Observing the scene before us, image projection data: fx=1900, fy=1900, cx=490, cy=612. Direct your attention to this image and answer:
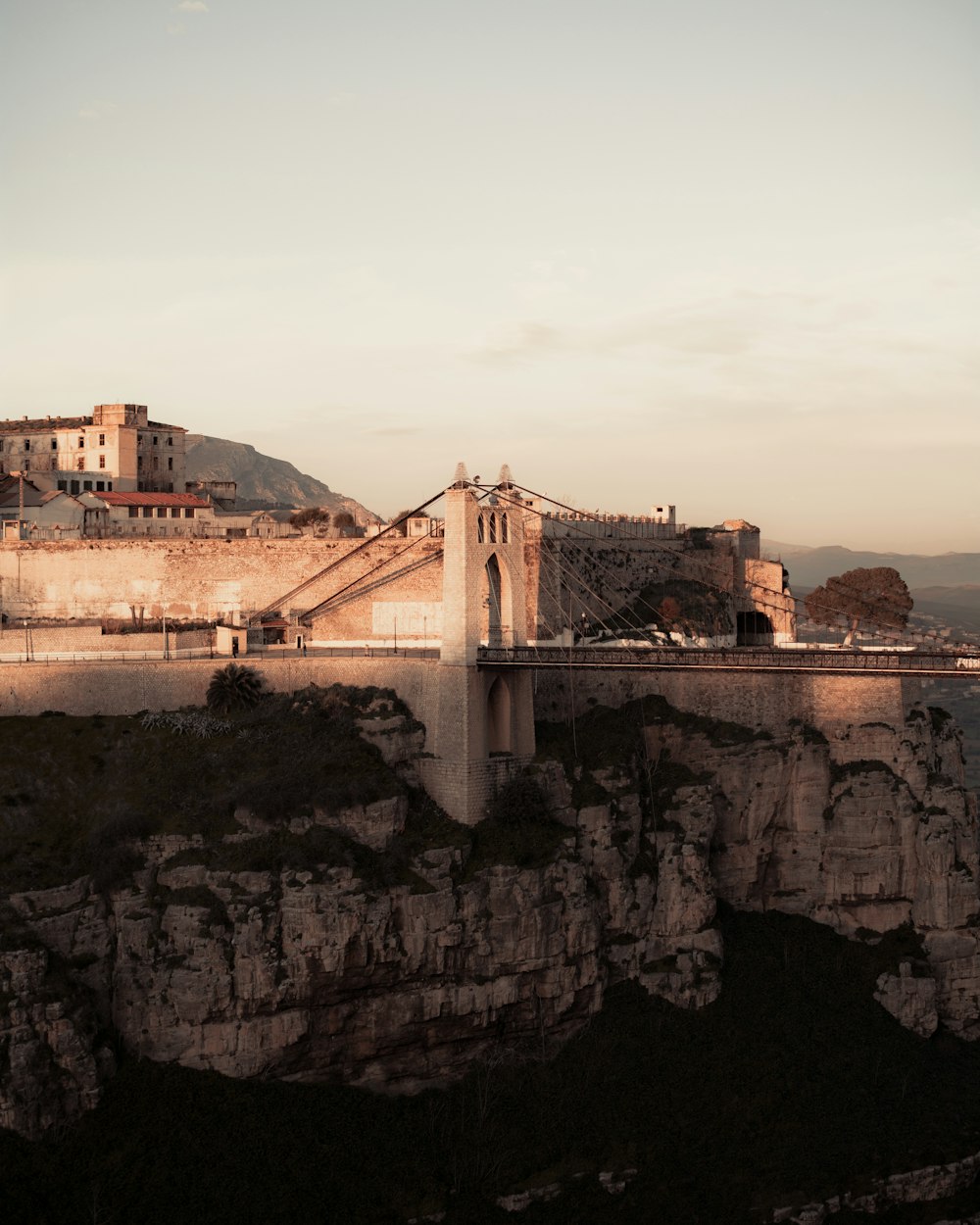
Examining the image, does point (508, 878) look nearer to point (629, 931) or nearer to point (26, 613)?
point (629, 931)

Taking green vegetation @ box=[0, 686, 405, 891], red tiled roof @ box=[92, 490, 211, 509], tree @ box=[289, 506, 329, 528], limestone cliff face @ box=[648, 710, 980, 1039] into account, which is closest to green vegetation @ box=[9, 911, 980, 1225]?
limestone cliff face @ box=[648, 710, 980, 1039]

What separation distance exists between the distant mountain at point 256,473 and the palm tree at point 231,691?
7729 cm

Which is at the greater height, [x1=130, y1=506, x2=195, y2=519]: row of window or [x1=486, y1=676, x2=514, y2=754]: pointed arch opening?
[x1=130, y1=506, x2=195, y2=519]: row of window

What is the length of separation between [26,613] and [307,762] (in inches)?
678

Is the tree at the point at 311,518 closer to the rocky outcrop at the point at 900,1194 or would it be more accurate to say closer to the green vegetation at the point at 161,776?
the green vegetation at the point at 161,776

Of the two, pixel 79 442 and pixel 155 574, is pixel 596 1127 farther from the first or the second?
pixel 79 442

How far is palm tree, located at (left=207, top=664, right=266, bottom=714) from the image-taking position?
4988cm

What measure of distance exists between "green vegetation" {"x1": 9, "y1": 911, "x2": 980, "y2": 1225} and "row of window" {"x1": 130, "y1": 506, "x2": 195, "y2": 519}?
25146mm

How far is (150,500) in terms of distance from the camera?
65.2 meters

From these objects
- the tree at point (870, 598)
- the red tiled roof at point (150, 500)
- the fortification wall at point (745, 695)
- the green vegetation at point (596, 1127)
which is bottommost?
the green vegetation at point (596, 1127)

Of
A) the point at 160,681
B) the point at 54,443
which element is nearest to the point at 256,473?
the point at 54,443

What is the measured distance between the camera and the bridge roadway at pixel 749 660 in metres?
43.4

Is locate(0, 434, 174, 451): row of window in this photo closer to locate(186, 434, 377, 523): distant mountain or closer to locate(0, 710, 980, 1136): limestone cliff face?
locate(0, 710, 980, 1136): limestone cliff face

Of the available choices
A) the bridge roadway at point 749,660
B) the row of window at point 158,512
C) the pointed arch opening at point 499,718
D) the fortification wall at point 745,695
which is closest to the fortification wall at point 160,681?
the pointed arch opening at point 499,718
